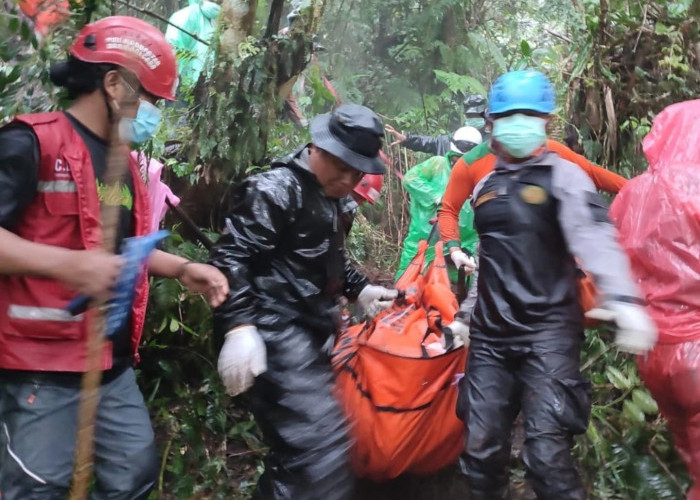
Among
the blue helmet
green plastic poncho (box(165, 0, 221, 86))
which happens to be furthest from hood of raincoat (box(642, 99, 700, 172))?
green plastic poncho (box(165, 0, 221, 86))

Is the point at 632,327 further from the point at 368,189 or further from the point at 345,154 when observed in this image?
the point at 368,189

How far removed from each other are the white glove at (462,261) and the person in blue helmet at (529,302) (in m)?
1.15

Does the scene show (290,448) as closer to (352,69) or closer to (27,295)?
(27,295)

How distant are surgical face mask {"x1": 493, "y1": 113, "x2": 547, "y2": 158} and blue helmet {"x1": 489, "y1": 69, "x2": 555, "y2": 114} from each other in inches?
1.9

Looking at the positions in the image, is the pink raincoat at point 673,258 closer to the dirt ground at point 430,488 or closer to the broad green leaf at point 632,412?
the broad green leaf at point 632,412

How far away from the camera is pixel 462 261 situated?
4336 mm

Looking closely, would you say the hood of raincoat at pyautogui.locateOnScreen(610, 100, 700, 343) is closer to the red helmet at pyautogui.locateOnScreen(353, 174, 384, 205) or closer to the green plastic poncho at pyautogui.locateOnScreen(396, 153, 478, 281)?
the red helmet at pyautogui.locateOnScreen(353, 174, 384, 205)

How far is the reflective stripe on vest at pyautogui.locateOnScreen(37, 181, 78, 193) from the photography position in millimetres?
2131

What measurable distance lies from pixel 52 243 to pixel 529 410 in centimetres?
192

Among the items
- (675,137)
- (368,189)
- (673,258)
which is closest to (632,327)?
(673,258)

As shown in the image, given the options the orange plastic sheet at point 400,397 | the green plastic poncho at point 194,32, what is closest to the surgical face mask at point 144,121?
the orange plastic sheet at point 400,397

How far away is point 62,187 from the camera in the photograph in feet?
7.09

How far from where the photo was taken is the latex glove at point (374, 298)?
11.9 feet

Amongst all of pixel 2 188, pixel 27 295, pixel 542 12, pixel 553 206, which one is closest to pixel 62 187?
pixel 2 188
